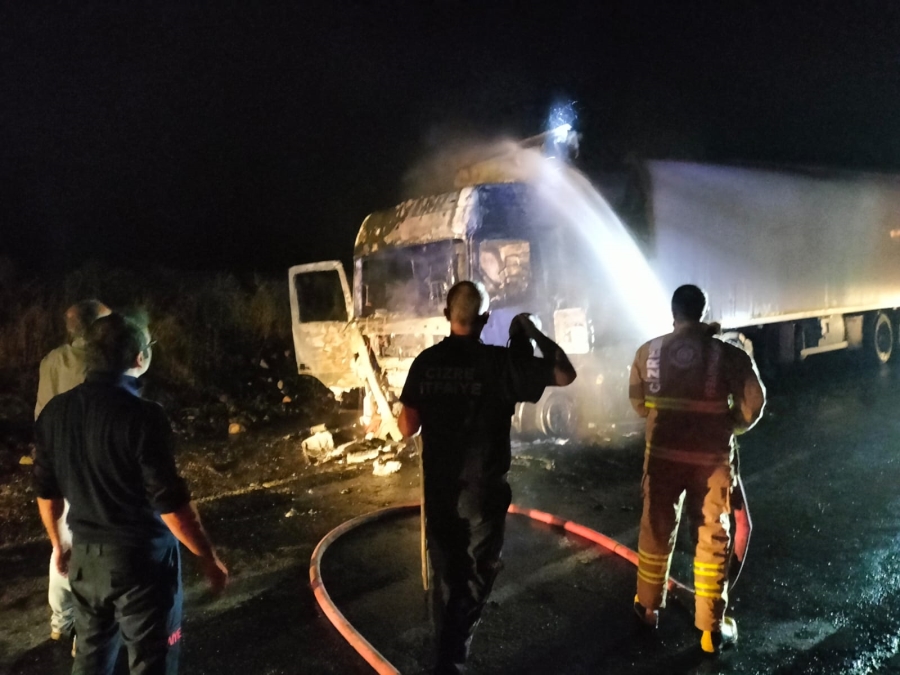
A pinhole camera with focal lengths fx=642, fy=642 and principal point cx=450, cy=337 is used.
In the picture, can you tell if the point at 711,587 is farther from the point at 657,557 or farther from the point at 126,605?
the point at 126,605

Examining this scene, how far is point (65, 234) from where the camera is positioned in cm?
1694

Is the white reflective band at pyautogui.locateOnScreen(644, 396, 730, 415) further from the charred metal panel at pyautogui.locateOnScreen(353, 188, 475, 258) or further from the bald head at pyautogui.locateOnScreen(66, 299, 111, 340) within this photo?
the charred metal panel at pyautogui.locateOnScreen(353, 188, 475, 258)

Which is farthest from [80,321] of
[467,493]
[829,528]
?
[829,528]

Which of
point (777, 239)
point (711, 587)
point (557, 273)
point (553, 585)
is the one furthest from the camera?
point (777, 239)

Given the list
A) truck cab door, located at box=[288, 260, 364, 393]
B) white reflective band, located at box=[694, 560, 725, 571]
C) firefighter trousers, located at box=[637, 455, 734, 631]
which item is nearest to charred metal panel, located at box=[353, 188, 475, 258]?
truck cab door, located at box=[288, 260, 364, 393]

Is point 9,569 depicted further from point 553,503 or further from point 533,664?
point 553,503

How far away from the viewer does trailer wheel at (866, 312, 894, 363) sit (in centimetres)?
1206

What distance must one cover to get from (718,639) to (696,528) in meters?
0.51

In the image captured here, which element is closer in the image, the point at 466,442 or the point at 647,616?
the point at 466,442

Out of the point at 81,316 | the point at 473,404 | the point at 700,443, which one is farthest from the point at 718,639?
the point at 81,316

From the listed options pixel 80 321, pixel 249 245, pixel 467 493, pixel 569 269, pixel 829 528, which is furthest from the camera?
pixel 249 245

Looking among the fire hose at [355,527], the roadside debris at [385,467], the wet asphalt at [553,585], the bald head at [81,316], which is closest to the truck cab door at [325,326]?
the roadside debris at [385,467]

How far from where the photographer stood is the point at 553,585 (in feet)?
12.4

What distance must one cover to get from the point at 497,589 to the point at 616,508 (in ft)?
5.63
